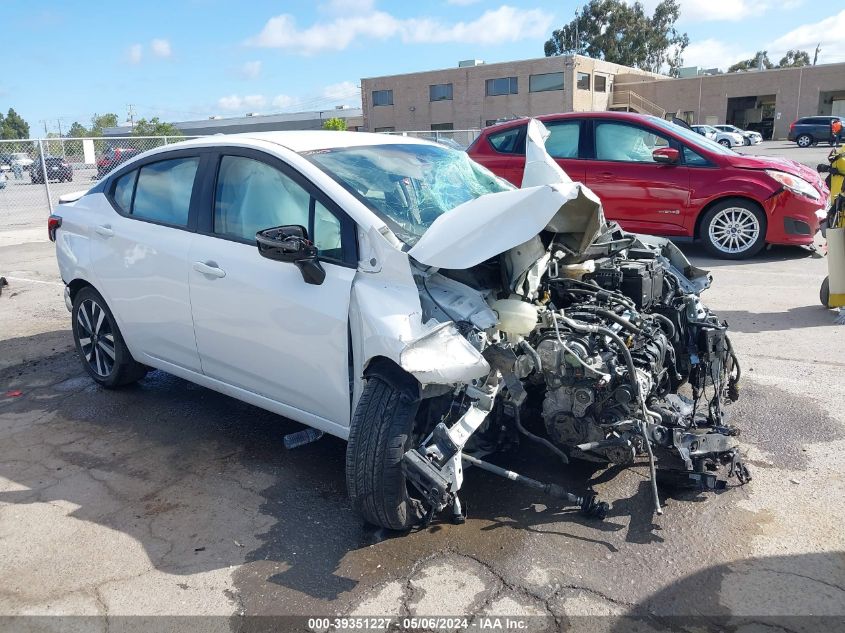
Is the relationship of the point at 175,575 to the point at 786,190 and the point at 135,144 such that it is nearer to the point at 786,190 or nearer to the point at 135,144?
the point at 786,190

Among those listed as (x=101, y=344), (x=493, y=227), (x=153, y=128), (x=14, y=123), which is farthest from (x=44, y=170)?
(x=14, y=123)

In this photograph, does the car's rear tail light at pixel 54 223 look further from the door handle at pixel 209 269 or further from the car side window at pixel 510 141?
the car side window at pixel 510 141

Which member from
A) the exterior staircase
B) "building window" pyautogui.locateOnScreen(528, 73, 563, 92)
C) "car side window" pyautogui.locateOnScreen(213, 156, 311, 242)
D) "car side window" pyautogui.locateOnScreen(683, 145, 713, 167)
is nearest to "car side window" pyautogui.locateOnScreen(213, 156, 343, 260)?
"car side window" pyautogui.locateOnScreen(213, 156, 311, 242)

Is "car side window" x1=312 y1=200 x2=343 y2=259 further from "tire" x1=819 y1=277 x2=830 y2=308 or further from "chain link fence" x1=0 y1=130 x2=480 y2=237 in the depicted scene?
"chain link fence" x1=0 y1=130 x2=480 y2=237

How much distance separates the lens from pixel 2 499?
3730 millimetres

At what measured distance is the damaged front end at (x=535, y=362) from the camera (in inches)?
117

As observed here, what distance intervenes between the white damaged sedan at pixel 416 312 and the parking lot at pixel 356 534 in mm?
189

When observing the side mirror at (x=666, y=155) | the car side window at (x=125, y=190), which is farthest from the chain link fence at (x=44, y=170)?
the car side window at (x=125, y=190)

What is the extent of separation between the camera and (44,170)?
15.3 m

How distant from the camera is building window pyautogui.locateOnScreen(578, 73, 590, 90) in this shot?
4953cm

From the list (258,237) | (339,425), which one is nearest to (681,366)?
(339,425)

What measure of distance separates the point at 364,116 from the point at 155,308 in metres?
57.3

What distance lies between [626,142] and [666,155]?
596 millimetres

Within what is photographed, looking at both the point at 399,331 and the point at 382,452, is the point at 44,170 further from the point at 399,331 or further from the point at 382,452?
the point at 382,452
